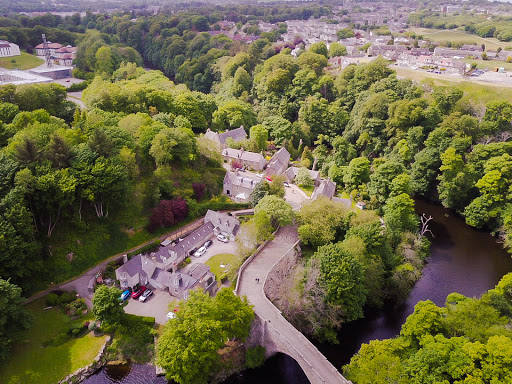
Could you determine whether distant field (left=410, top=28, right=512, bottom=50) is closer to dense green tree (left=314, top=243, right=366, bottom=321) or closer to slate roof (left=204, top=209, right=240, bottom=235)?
slate roof (left=204, top=209, right=240, bottom=235)

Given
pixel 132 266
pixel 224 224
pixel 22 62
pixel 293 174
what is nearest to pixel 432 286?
pixel 224 224

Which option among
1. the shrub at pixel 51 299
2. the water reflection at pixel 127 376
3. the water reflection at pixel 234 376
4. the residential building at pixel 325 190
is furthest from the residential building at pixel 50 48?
the water reflection at pixel 234 376

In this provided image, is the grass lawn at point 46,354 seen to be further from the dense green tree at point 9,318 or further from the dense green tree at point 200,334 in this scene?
the dense green tree at point 200,334

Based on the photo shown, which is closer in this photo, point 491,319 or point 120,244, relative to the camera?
point 491,319

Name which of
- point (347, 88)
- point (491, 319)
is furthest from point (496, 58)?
point (491, 319)

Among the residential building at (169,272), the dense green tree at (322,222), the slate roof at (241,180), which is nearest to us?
the residential building at (169,272)

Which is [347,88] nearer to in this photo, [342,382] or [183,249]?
[183,249]

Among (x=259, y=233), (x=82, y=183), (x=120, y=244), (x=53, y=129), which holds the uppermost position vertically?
(x=53, y=129)
